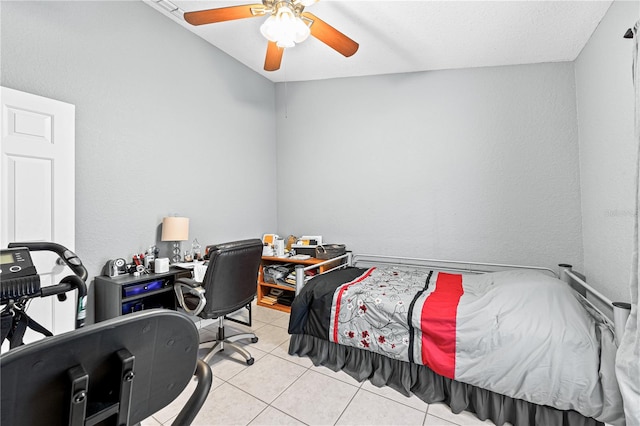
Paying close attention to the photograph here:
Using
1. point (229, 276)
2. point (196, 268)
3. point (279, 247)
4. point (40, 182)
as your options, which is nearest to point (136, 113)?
point (40, 182)

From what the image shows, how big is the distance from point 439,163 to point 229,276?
8.13 ft

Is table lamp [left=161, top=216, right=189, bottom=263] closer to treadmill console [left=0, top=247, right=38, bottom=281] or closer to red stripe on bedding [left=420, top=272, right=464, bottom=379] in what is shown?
treadmill console [left=0, top=247, right=38, bottom=281]

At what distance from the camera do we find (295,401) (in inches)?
73.1

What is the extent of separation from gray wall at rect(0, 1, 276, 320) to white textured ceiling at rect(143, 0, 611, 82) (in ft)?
1.24

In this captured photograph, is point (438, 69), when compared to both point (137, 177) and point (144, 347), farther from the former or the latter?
point (144, 347)

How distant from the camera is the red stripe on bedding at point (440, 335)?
1.77 metres

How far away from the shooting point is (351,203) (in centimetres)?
361

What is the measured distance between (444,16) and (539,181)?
1.77 metres

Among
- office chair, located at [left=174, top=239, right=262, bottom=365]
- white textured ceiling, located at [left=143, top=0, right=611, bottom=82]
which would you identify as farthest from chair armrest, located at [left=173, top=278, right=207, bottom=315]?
white textured ceiling, located at [left=143, top=0, right=611, bottom=82]

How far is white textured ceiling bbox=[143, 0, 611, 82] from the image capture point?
6.92 feet

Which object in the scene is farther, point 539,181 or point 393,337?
point 539,181

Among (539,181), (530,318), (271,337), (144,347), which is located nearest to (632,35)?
(539,181)

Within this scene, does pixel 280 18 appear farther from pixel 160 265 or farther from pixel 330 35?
pixel 160 265

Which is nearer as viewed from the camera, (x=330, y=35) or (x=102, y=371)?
(x=102, y=371)
